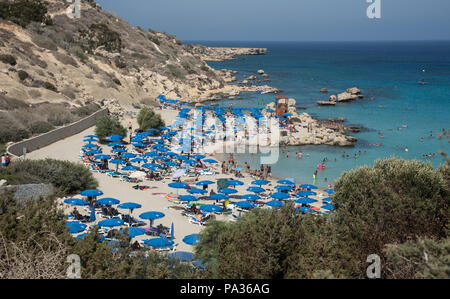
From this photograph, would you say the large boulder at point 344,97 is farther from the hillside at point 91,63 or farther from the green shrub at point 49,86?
the green shrub at point 49,86

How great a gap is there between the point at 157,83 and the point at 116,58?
633 cm

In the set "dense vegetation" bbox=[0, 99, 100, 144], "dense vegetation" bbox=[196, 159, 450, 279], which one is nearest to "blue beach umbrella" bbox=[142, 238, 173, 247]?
"dense vegetation" bbox=[196, 159, 450, 279]

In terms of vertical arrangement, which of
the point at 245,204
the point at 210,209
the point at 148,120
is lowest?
the point at 245,204

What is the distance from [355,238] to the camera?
10062 millimetres

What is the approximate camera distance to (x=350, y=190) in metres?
15.0

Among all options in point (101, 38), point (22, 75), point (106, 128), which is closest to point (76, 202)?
point (106, 128)

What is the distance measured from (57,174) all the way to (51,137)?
10.1 meters

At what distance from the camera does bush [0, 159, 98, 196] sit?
18344 millimetres

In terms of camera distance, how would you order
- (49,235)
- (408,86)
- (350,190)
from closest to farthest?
(49,235)
(350,190)
(408,86)

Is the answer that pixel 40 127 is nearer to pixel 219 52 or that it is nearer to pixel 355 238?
pixel 355 238

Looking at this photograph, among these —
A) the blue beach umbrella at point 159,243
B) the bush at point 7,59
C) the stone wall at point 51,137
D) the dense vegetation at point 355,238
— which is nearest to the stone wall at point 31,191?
the blue beach umbrella at point 159,243
